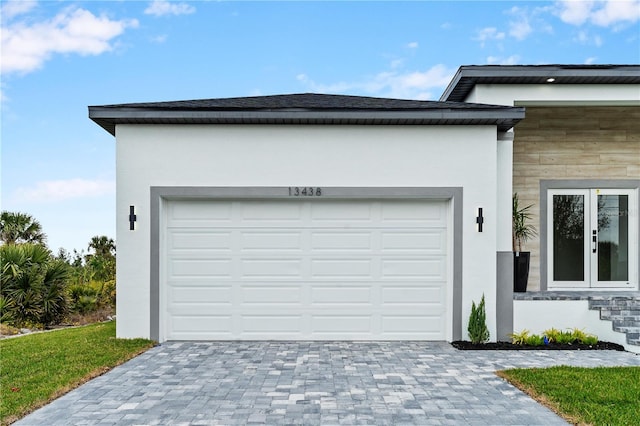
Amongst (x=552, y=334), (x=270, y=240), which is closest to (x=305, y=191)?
(x=270, y=240)

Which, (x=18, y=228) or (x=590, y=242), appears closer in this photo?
(x=590, y=242)

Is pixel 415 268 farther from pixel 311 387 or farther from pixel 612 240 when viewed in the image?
pixel 612 240

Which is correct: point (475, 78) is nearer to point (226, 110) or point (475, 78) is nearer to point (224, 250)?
point (226, 110)

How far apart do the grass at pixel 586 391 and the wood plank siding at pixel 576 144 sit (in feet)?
15.1

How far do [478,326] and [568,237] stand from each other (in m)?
3.55

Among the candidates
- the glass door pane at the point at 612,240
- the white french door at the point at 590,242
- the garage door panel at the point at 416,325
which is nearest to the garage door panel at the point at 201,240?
the garage door panel at the point at 416,325

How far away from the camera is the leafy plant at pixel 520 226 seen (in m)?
8.66

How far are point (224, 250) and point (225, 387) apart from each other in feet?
9.64

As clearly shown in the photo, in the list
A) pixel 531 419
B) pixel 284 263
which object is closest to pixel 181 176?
pixel 284 263

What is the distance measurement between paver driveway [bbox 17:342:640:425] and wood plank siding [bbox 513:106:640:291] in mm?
3923

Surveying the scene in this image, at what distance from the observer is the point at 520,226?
872 cm

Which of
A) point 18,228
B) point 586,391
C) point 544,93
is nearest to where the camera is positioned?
point 586,391

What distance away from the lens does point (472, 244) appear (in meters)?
7.50

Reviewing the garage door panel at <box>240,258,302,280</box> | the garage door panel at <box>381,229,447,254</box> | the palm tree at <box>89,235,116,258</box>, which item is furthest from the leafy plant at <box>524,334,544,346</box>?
the palm tree at <box>89,235,116,258</box>
